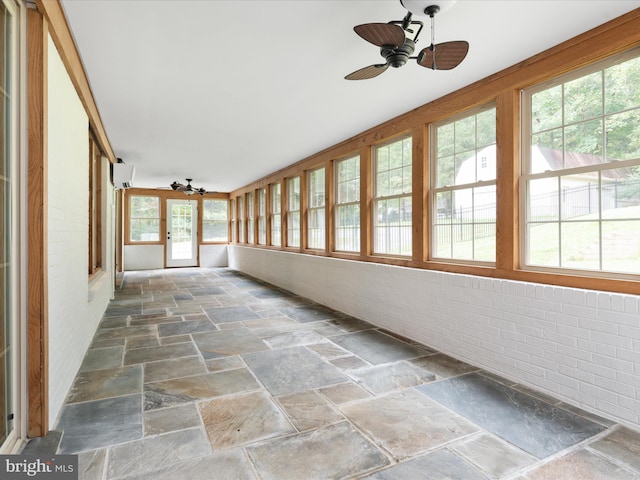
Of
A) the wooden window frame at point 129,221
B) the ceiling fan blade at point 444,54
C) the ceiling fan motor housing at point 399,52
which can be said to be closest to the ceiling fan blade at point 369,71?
the ceiling fan motor housing at point 399,52

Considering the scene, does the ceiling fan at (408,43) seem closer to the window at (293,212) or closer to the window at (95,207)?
the window at (95,207)

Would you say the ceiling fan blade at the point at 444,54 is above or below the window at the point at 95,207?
above

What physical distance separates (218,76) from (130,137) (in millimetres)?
2776

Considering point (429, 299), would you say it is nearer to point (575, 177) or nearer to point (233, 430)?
point (575, 177)

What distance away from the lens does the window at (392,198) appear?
175 inches

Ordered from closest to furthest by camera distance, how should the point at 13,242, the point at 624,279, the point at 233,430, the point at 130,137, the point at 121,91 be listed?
the point at 13,242 → the point at 233,430 → the point at 624,279 → the point at 121,91 → the point at 130,137

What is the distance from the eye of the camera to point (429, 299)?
3.76 m

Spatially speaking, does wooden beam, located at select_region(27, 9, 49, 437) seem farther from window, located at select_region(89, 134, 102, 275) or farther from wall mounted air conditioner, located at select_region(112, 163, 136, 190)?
wall mounted air conditioner, located at select_region(112, 163, 136, 190)

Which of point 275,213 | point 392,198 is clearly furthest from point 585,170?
point 275,213

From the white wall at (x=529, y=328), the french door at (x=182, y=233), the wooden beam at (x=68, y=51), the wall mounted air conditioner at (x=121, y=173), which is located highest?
the wooden beam at (x=68, y=51)

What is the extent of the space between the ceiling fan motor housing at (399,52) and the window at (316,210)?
4.18 meters

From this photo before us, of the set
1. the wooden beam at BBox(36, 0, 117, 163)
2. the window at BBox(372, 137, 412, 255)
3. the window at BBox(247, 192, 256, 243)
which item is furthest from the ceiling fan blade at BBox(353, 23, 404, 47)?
the window at BBox(247, 192, 256, 243)

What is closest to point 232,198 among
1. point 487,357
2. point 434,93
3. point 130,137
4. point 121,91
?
point 130,137

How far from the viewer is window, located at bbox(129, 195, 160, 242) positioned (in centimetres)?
1104
